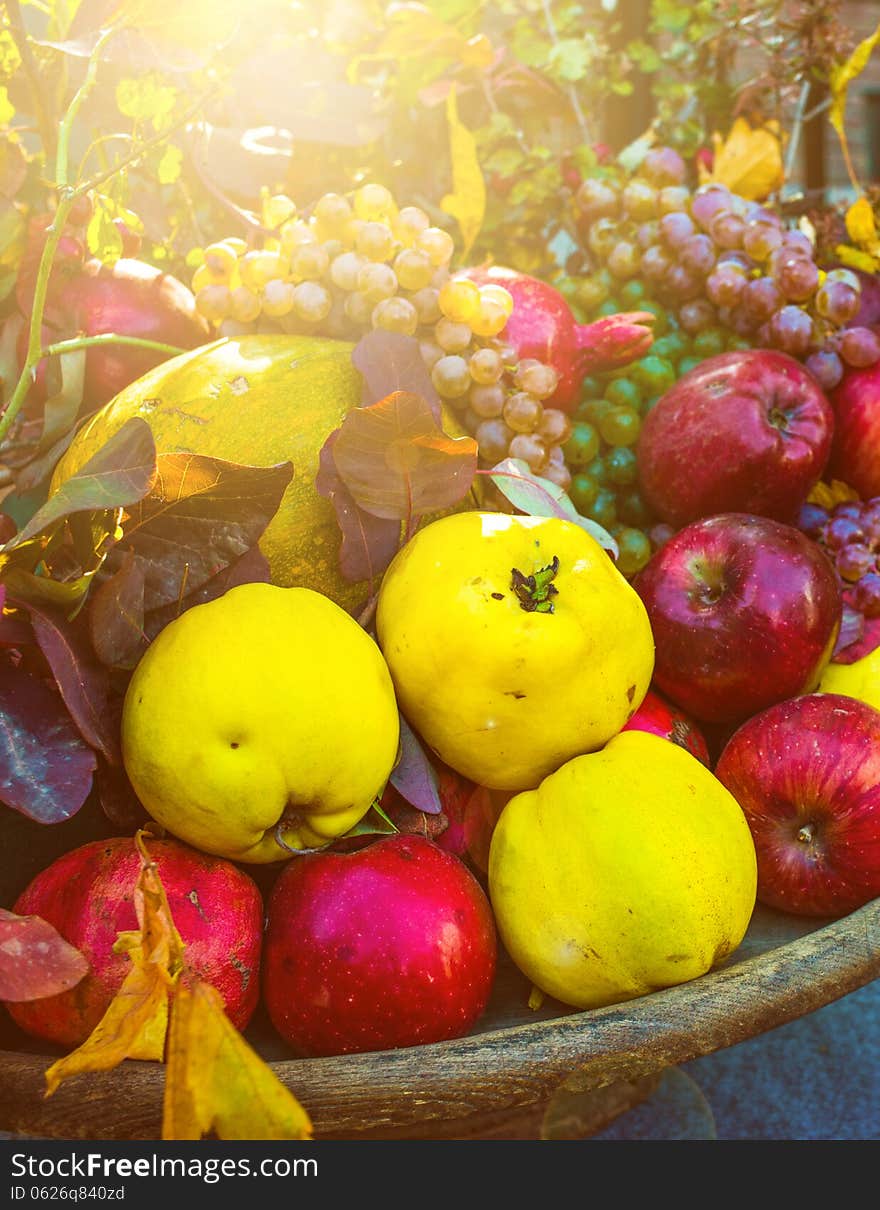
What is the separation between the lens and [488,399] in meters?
1.19

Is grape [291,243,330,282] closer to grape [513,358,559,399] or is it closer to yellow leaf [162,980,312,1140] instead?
grape [513,358,559,399]

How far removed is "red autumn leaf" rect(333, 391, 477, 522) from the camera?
3.08 feet

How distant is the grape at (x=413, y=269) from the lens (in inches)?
46.6

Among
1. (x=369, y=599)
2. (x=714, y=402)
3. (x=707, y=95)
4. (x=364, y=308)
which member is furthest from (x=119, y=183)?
(x=707, y=95)

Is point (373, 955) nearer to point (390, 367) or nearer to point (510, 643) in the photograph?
point (510, 643)

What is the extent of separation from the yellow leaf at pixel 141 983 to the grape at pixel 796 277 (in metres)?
1.12

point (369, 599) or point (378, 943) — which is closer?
point (378, 943)

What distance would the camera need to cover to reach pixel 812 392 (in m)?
1.26

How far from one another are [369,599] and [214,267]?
1.74ft

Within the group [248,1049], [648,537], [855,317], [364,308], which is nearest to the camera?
[248,1049]

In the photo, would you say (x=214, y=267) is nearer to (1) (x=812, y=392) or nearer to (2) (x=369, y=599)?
(2) (x=369, y=599)

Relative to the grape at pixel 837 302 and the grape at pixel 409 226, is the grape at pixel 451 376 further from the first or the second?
the grape at pixel 837 302

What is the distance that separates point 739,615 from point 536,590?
313 mm

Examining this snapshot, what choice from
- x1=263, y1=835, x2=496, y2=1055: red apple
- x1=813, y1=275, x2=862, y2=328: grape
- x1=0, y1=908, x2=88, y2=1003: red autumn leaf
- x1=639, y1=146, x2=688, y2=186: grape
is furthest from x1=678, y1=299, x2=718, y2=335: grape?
x1=0, y1=908, x2=88, y2=1003: red autumn leaf
